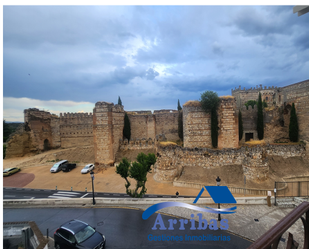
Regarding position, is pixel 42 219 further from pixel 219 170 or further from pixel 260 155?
pixel 260 155

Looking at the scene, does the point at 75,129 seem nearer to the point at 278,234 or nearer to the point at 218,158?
the point at 218,158

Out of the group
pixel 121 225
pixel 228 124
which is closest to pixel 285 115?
pixel 228 124

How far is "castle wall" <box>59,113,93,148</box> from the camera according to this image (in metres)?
29.7

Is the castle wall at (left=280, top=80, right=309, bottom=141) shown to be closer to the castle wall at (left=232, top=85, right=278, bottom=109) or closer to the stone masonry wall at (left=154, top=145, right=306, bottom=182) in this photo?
the stone masonry wall at (left=154, top=145, right=306, bottom=182)

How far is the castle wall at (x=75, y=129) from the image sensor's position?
→ 29.7 meters

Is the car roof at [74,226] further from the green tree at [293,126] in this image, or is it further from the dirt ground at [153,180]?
the green tree at [293,126]

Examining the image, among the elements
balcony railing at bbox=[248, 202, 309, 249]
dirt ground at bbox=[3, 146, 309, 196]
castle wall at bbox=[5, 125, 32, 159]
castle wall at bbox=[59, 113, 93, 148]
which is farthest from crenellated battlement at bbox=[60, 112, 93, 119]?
balcony railing at bbox=[248, 202, 309, 249]

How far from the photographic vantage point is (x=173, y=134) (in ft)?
88.3

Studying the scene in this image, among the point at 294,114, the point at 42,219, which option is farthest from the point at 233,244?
the point at 294,114

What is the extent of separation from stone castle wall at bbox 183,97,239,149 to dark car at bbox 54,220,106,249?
1423 cm

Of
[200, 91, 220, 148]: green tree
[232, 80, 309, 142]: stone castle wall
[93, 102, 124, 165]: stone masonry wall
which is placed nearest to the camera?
[232, 80, 309, 142]: stone castle wall

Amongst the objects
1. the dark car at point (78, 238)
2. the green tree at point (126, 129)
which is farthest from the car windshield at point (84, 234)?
the green tree at point (126, 129)

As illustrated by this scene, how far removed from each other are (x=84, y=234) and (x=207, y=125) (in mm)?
15418

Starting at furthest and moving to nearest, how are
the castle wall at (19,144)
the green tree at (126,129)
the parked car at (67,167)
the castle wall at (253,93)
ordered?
the castle wall at (253,93), the castle wall at (19,144), the green tree at (126,129), the parked car at (67,167)
